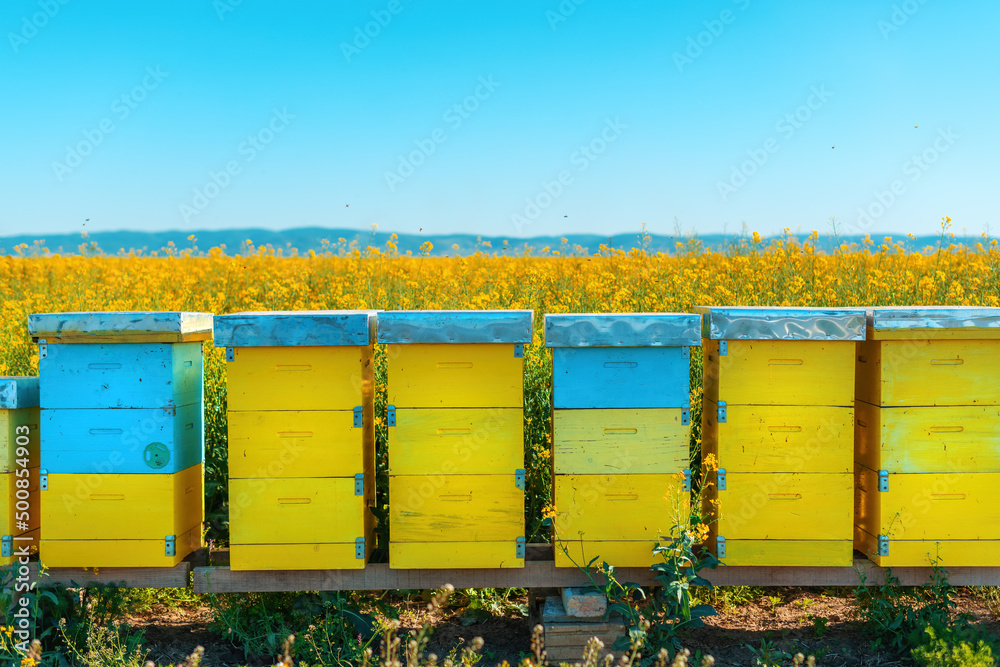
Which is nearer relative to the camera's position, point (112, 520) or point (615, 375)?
point (615, 375)

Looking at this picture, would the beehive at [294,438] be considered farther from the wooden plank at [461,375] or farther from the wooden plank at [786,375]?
the wooden plank at [786,375]

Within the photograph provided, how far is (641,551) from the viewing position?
3.40 metres

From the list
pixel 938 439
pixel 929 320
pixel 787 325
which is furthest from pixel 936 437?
pixel 787 325

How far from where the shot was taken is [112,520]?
3479mm

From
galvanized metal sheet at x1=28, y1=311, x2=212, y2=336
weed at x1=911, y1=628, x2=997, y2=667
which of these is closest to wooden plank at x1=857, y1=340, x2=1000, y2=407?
weed at x1=911, y1=628, x2=997, y2=667

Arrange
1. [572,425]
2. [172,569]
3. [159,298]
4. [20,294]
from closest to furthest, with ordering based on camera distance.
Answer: [572,425] < [172,569] < [159,298] < [20,294]

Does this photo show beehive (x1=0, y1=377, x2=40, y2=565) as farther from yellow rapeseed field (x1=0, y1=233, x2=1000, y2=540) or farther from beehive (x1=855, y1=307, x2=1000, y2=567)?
beehive (x1=855, y1=307, x2=1000, y2=567)

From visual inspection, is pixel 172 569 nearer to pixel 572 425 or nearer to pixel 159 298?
pixel 572 425

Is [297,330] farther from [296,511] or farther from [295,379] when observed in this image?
[296,511]

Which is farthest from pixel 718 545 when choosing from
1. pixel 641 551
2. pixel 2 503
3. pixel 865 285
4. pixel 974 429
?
pixel 865 285

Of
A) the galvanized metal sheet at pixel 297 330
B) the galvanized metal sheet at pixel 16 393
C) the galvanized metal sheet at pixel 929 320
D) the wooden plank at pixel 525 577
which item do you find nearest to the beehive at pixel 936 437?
the galvanized metal sheet at pixel 929 320

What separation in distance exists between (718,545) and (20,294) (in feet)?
34.0

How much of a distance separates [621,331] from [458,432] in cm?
92

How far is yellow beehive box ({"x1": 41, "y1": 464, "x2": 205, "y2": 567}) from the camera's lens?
344 centimetres
